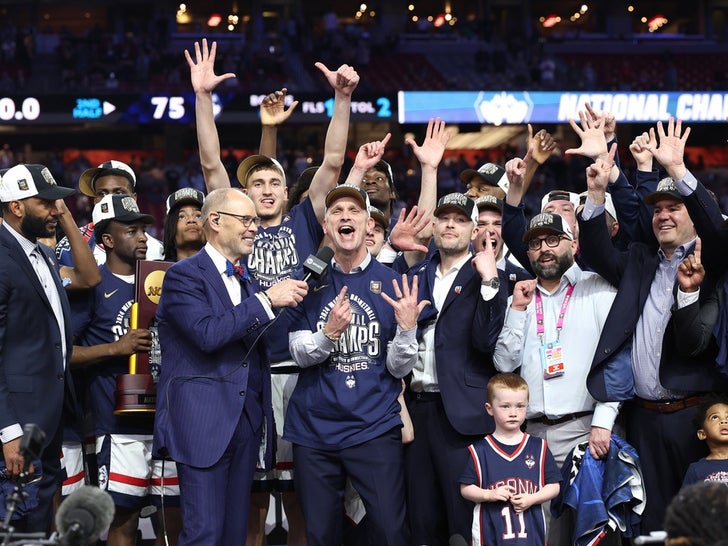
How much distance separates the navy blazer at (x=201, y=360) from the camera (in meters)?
4.74

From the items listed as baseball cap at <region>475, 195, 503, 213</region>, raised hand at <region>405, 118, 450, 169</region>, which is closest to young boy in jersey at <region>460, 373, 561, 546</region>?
baseball cap at <region>475, 195, 503, 213</region>

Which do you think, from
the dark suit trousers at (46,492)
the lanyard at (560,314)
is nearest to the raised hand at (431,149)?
the lanyard at (560,314)

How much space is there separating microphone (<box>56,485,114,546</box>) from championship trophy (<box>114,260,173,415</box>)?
2244 millimetres

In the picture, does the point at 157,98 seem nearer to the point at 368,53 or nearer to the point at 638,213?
the point at 368,53

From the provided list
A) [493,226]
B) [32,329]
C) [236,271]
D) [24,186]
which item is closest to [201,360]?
[236,271]

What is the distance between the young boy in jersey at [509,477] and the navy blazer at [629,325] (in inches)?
18.3

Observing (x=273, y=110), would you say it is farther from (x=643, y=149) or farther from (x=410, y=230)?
(x=643, y=149)

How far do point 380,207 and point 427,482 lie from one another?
6.54ft

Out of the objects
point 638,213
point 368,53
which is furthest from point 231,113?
point 638,213

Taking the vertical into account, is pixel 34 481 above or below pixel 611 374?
below

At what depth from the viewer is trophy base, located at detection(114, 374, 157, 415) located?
5547 millimetres

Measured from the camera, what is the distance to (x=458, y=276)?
567 cm

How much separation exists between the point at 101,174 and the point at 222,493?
2.80m

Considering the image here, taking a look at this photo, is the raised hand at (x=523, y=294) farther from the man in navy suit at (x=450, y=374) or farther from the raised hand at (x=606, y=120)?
the raised hand at (x=606, y=120)
